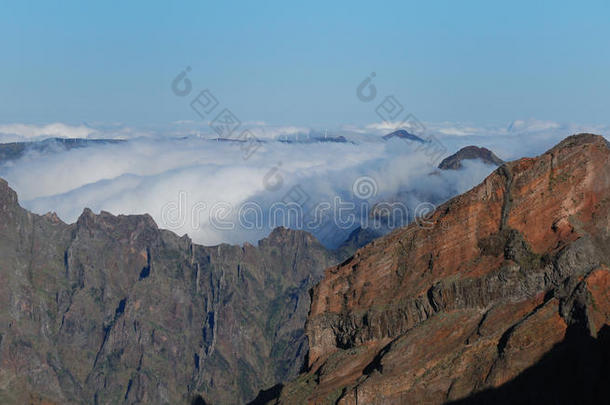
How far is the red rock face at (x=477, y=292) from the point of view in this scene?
237ft

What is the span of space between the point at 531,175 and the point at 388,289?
15288 mm

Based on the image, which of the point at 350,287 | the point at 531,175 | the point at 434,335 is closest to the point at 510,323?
the point at 434,335

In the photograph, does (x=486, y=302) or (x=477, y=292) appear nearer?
(x=486, y=302)

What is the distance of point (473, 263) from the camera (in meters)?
80.7

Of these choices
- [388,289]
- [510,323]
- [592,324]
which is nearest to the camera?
[592,324]

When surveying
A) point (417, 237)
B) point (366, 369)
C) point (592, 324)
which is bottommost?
point (592, 324)

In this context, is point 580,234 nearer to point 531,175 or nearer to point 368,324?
point 531,175

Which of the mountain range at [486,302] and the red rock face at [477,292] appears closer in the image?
the mountain range at [486,302]

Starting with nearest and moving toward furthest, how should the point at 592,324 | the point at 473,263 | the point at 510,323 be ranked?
the point at 592,324 → the point at 510,323 → the point at 473,263

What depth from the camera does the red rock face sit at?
72.2 meters

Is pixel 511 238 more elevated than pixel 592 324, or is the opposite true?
pixel 511 238

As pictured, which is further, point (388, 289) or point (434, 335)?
point (388, 289)

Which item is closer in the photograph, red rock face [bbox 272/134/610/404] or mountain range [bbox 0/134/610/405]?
mountain range [bbox 0/134/610/405]

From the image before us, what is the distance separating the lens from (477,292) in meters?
78.4
